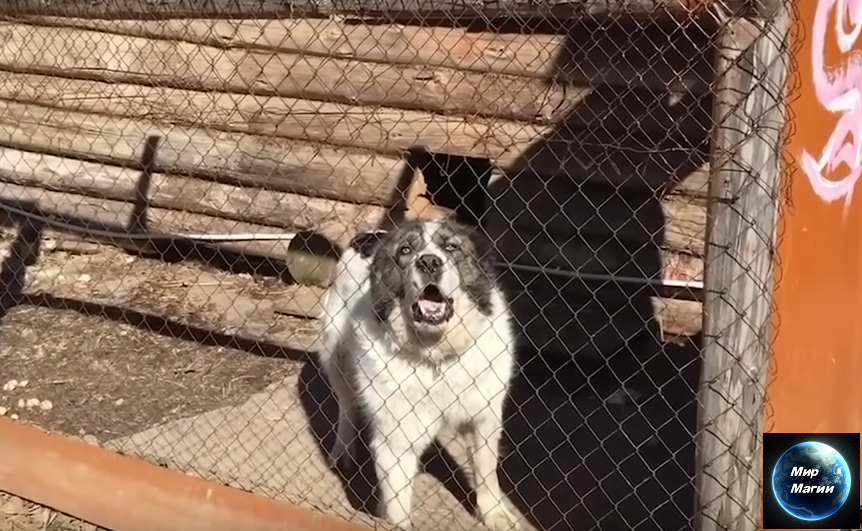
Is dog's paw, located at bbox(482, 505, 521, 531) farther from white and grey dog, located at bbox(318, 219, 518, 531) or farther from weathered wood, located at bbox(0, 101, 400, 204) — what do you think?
weathered wood, located at bbox(0, 101, 400, 204)

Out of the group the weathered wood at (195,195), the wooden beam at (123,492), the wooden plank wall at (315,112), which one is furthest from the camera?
the weathered wood at (195,195)

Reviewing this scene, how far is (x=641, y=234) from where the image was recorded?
5102mm

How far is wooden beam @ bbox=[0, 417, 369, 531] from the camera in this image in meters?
3.15

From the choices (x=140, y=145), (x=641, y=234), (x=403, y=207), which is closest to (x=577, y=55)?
(x=641, y=234)

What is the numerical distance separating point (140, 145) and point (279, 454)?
10.5 feet

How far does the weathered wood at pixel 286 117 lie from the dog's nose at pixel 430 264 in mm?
1282

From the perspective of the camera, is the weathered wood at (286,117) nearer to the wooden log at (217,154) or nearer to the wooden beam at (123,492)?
the wooden log at (217,154)

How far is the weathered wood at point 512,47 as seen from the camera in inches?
182

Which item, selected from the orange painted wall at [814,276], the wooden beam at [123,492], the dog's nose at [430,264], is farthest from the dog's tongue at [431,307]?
the orange painted wall at [814,276]

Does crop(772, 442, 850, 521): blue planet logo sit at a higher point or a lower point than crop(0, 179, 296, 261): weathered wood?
higher

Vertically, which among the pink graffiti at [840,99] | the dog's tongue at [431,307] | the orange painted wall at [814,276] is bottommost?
the dog's tongue at [431,307]

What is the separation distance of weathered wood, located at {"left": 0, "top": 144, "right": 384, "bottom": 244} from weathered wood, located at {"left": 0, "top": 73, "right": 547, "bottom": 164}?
0.44 meters

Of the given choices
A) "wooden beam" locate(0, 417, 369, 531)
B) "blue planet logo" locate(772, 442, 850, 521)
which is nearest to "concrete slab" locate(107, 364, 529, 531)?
"wooden beam" locate(0, 417, 369, 531)

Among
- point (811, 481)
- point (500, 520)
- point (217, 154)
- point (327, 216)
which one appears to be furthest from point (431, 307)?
point (217, 154)
